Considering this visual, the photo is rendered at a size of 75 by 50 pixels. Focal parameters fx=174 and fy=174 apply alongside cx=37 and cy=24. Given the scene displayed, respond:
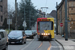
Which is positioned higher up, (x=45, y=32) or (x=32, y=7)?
(x=32, y=7)

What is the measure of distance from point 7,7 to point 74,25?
3100 cm

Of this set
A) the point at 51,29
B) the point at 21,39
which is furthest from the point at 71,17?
the point at 21,39

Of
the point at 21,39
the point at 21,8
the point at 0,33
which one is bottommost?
the point at 21,39

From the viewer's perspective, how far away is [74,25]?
3578 centimetres

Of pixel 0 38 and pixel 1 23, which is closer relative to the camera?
pixel 0 38

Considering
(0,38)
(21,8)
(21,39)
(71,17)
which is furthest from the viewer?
(21,8)

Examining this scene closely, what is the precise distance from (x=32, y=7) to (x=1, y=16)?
1636 cm

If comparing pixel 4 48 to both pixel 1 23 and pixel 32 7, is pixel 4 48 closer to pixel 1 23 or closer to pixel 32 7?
pixel 1 23

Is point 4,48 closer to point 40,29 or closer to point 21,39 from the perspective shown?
point 21,39

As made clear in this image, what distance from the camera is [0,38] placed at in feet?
36.3

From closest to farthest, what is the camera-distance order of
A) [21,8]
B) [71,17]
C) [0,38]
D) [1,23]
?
[0,38] → [71,17] → [1,23] → [21,8]

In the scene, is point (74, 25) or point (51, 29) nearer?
point (51, 29)

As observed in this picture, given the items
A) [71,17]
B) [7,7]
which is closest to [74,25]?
Result: [71,17]

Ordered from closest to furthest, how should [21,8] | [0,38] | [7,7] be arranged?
[0,38], [7,7], [21,8]
